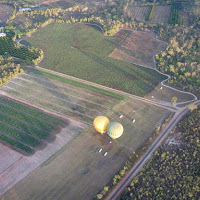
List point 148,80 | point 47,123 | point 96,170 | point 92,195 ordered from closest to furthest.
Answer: point 92,195 → point 96,170 → point 47,123 → point 148,80

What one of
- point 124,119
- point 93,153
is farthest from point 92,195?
point 124,119

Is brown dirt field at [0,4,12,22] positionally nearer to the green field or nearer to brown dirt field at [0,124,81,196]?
the green field

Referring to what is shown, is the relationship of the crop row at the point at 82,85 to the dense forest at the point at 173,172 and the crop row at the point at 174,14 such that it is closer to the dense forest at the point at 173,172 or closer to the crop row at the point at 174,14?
the dense forest at the point at 173,172

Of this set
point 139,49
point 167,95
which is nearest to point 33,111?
point 167,95

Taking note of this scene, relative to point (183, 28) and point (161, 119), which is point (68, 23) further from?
point (161, 119)

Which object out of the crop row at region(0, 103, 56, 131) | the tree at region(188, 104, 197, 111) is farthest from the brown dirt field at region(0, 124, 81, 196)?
the tree at region(188, 104, 197, 111)

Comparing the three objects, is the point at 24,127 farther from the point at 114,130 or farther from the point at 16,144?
the point at 114,130
